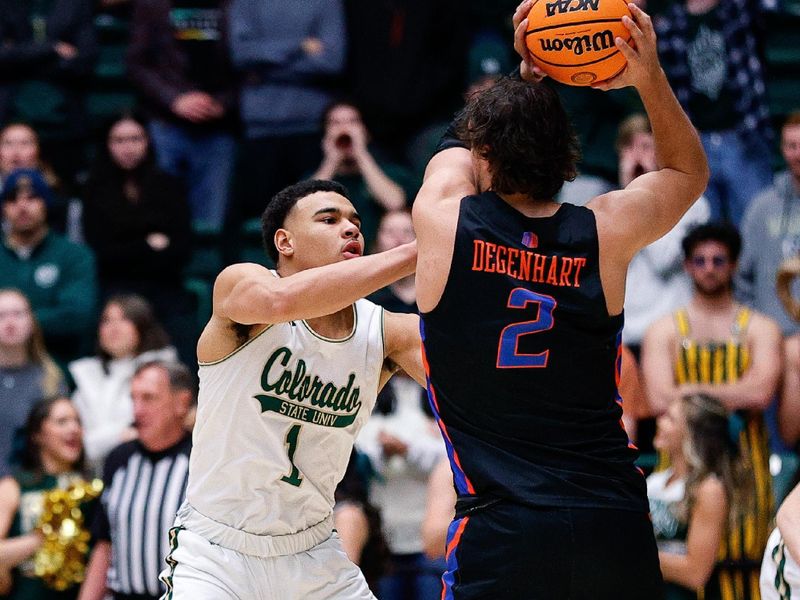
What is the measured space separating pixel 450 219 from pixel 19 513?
4780 millimetres

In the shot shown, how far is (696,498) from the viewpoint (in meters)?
7.11

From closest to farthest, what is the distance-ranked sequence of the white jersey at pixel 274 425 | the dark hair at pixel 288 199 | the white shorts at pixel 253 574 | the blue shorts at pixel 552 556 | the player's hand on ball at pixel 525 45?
the blue shorts at pixel 552 556, the player's hand on ball at pixel 525 45, the white shorts at pixel 253 574, the white jersey at pixel 274 425, the dark hair at pixel 288 199

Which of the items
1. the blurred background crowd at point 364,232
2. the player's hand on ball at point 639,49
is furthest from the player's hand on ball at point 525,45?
the blurred background crowd at point 364,232

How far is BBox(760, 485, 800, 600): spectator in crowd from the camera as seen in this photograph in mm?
4977

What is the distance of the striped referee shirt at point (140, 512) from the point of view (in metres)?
7.47

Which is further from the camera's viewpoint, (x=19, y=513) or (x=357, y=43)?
(x=357, y=43)

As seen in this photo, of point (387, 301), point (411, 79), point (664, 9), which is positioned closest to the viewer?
point (387, 301)

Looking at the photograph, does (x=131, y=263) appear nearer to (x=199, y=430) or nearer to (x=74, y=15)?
(x=74, y=15)

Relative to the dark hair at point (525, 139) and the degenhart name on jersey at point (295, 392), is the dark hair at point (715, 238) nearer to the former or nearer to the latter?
the degenhart name on jersey at point (295, 392)

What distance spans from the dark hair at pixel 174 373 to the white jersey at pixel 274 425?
2686 mm

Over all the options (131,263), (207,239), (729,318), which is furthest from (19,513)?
(729,318)

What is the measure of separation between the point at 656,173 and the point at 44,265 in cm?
611

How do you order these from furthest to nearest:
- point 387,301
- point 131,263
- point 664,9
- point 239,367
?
point 664,9, point 131,263, point 387,301, point 239,367

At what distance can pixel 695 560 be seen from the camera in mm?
7016
